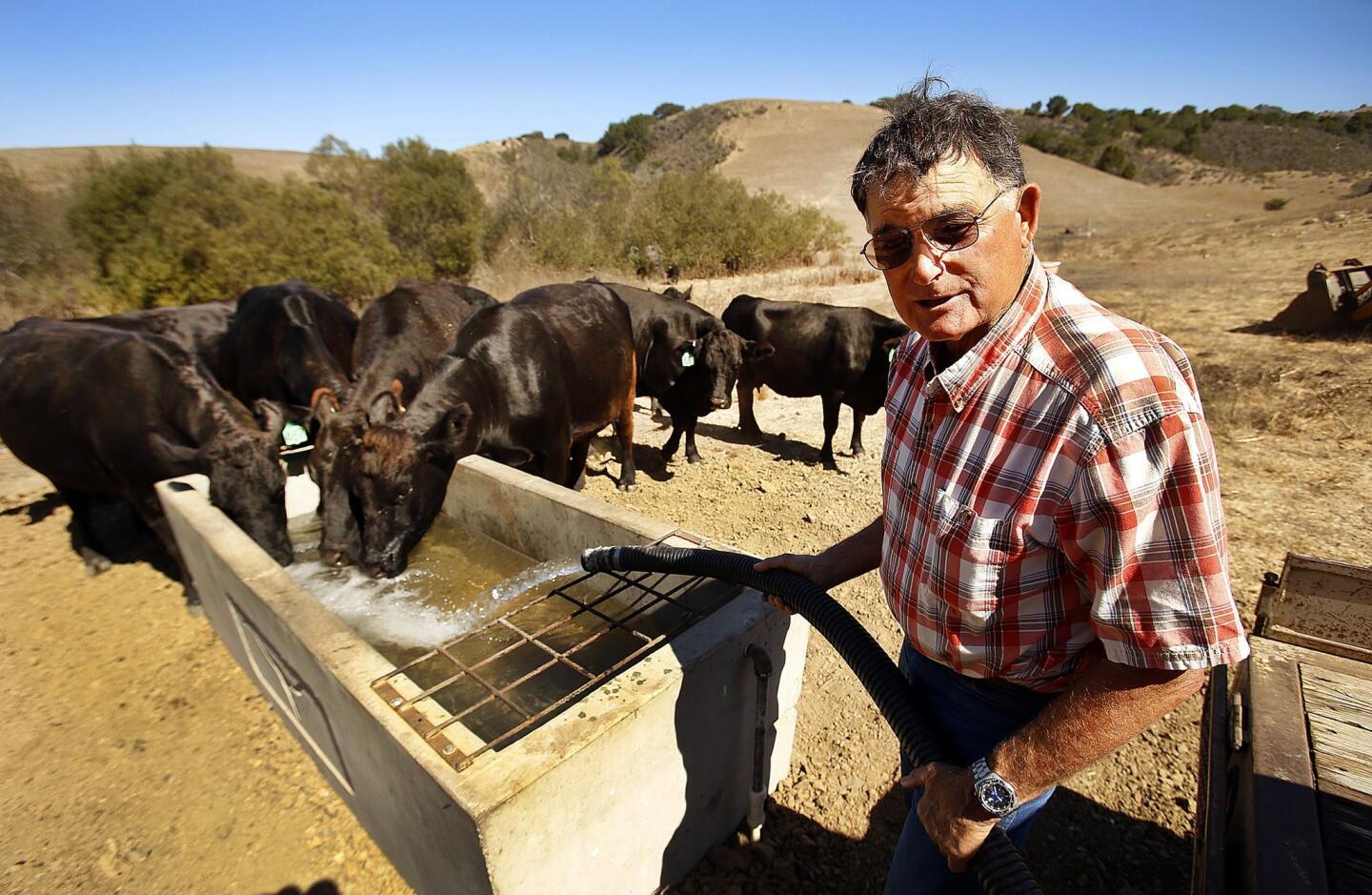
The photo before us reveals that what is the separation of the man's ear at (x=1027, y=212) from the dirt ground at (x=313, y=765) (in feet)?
8.57

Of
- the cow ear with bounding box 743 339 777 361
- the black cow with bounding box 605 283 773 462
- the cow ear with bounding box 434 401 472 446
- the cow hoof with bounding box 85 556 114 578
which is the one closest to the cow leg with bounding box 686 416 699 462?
the black cow with bounding box 605 283 773 462

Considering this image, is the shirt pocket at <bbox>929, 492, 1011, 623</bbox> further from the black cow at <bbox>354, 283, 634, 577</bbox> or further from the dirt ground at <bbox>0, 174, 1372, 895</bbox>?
the black cow at <bbox>354, 283, 634, 577</bbox>

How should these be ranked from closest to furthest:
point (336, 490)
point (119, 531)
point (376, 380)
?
point (336, 490)
point (376, 380)
point (119, 531)

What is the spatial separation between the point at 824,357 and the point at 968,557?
672cm

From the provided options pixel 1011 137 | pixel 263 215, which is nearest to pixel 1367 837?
pixel 1011 137

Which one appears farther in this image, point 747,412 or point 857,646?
point 747,412

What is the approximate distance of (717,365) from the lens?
745 cm

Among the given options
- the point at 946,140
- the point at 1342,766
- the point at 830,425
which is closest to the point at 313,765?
the point at 946,140

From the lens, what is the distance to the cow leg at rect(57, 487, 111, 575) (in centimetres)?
523

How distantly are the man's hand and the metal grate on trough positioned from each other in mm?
1205

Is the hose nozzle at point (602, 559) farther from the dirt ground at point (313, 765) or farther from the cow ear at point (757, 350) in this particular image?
the cow ear at point (757, 350)

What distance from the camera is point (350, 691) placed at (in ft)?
7.22

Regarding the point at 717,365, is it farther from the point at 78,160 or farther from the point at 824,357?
the point at 78,160

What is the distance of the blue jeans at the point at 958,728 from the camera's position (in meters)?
1.51
